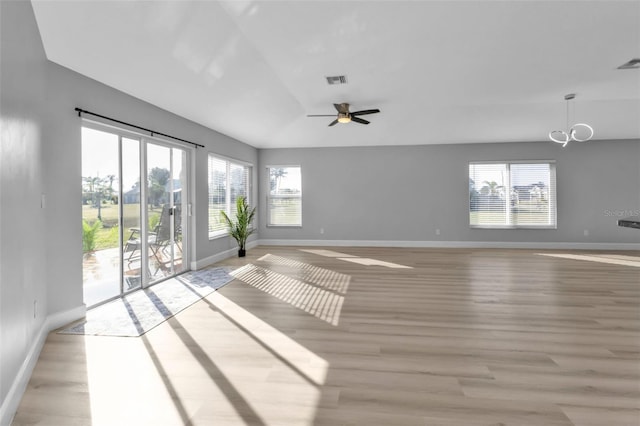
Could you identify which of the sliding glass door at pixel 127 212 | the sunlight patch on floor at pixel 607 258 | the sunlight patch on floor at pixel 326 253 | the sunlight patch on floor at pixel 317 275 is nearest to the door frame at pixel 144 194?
the sliding glass door at pixel 127 212

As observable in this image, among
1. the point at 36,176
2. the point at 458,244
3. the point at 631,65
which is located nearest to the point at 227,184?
the point at 36,176

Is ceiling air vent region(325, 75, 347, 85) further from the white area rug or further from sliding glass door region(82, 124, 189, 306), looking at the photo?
the white area rug

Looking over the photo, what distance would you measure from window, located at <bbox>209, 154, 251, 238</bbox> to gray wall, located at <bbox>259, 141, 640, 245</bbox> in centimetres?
120

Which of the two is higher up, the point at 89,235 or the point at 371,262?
the point at 89,235

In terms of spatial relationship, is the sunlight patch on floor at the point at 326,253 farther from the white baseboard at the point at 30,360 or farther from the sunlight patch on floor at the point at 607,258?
the white baseboard at the point at 30,360

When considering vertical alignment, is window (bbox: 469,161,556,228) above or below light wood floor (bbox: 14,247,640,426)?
above

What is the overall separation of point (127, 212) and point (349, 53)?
130 inches

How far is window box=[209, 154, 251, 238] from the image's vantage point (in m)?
6.94

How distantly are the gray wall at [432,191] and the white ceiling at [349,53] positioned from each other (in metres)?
1.64

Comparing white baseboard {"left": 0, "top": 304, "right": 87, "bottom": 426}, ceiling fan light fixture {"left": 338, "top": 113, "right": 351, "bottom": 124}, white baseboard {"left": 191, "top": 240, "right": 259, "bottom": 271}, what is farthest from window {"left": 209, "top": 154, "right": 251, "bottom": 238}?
white baseboard {"left": 0, "top": 304, "right": 87, "bottom": 426}

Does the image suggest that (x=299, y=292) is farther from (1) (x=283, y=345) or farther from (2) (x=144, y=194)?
(2) (x=144, y=194)

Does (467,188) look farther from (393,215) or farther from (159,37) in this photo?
(159,37)

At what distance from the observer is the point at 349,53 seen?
14.5 ft

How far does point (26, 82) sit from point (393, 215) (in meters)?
7.67
